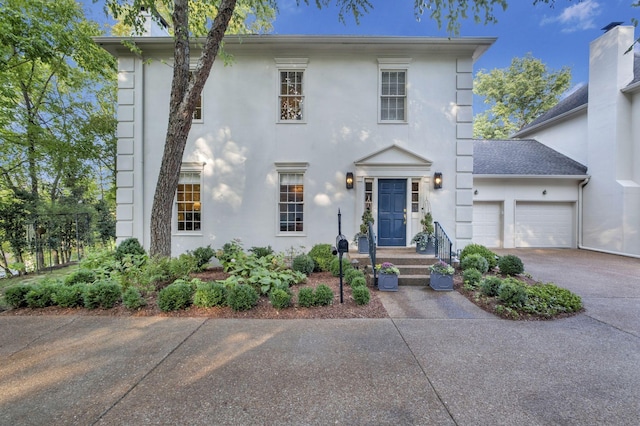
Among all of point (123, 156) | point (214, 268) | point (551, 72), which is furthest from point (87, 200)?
point (551, 72)

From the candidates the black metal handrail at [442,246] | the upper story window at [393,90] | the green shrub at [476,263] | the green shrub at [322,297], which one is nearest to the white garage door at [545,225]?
the green shrub at [476,263]

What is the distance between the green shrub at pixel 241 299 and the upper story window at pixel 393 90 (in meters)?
6.03

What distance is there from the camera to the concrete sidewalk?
225 centimetres

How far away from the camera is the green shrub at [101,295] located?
4.46 metres

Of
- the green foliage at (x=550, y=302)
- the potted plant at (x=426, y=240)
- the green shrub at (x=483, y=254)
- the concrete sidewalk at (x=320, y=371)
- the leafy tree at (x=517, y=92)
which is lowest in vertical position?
the concrete sidewalk at (x=320, y=371)

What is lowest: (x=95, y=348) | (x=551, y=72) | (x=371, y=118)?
(x=95, y=348)

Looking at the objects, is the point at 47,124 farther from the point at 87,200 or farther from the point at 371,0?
the point at 371,0

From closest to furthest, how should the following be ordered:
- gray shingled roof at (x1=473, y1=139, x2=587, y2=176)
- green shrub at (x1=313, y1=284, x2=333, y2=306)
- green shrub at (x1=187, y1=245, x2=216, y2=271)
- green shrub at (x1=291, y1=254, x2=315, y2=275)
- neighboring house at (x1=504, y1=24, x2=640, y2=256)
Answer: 1. green shrub at (x1=313, y1=284, x2=333, y2=306)
2. green shrub at (x1=291, y1=254, x2=315, y2=275)
3. green shrub at (x1=187, y1=245, x2=216, y2=271)
4. neighboring house at (x1=504, y1=24, x2=640, y2=256)
5. gray shingled roof at (x1=473, y1=139, x2=587, y2=176)

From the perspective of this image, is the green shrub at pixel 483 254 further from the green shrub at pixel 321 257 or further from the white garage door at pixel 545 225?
the white garage door at pixel 545 225

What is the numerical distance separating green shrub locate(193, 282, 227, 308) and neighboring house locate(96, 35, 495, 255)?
134 inches

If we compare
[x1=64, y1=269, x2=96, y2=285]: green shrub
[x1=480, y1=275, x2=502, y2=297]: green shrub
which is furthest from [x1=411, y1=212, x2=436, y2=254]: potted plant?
[x1=64, y1=269, x2=96, y2=285]: green shrub

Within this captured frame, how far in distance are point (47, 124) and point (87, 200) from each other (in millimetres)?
2602

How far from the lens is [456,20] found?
5.75 m

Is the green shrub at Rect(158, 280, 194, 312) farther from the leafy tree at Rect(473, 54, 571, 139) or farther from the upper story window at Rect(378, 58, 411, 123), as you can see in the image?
the leafy tree at Rect(473, 54, 571, 139)
